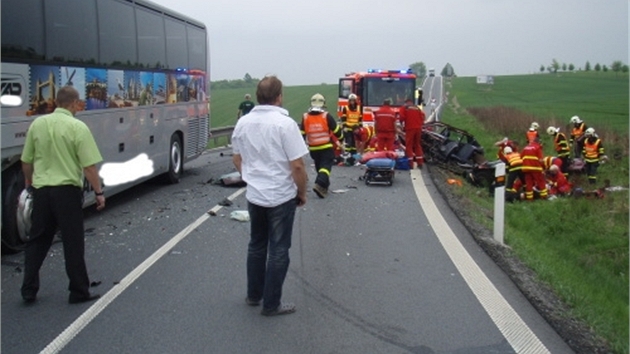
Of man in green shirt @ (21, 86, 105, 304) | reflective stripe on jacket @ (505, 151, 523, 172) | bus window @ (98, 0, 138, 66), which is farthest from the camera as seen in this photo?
reflective stripe on jacket @ (505, 151, 523, 172)

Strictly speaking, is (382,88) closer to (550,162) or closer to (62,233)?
(550,162)

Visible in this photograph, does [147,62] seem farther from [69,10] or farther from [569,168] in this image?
[569,168]

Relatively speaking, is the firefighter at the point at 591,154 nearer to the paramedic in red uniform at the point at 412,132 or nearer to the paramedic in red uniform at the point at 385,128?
the paramedic in red uniform at the point at 412,132

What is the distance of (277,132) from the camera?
20.0 ft

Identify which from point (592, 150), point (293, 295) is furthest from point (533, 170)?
point (293, 295)

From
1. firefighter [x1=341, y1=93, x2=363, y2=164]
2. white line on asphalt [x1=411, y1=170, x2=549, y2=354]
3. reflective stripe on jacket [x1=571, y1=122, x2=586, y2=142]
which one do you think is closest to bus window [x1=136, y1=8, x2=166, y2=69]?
white line on asphalt [x1=411, y1=170, x2=549, y2=354]

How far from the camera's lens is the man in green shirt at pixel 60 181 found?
658cm

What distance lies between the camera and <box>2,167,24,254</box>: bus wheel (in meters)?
8.73

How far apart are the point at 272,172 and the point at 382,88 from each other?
1874cm

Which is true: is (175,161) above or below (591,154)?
above

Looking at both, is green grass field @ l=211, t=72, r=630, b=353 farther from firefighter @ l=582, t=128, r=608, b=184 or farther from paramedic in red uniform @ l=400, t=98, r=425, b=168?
paramedic in red uniform @ l=400, t=98, r=425, b=168

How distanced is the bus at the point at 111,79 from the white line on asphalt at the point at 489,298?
424cm

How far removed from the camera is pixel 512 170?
16938 mm

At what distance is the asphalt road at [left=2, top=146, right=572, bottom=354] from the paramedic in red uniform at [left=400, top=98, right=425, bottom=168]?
25.6ft
